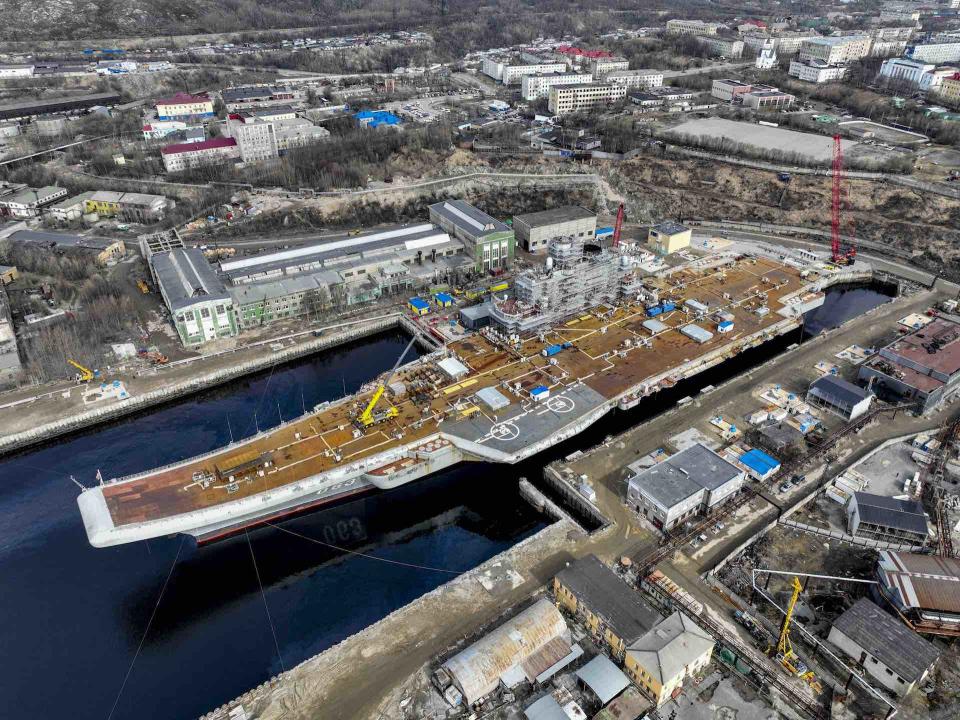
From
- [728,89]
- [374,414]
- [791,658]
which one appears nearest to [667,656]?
[791,658]

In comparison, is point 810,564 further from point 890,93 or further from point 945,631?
point 890,93

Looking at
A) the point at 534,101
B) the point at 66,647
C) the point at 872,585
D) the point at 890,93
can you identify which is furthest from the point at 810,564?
the point at 890,93

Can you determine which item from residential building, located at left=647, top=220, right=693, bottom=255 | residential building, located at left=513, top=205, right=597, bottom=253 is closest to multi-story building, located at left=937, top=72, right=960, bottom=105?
residential building, located at left=647, top=220, right=693, bottom=255

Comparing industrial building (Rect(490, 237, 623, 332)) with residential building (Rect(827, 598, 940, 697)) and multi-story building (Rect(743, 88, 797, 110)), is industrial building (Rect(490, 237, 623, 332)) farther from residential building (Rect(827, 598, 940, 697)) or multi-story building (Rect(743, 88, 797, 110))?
multi-story building (Rect(743, 88, 797, 110))

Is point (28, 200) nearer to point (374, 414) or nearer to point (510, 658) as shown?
point (374, 414)

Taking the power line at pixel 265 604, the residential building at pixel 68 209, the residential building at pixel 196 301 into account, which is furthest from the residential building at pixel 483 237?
the residential building at pixel 68 209

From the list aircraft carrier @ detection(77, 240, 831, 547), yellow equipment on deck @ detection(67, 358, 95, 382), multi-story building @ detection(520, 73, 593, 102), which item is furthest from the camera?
multi-story building @ detection(520, 73, 593, 102)
